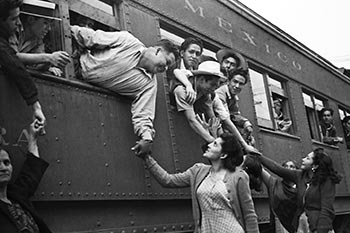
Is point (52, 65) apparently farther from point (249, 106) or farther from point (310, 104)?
Result: point (310, 104)

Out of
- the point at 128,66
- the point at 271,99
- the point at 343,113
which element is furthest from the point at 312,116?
the point at 128,66

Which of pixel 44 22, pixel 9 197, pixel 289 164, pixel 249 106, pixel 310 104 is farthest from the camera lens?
pixel 310 104

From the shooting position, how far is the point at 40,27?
348 cm

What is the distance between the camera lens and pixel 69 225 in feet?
10.5

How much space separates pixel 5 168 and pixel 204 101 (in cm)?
265

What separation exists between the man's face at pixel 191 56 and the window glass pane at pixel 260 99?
1.82 metres

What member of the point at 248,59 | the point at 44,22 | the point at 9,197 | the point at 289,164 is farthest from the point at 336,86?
the point at 9,197

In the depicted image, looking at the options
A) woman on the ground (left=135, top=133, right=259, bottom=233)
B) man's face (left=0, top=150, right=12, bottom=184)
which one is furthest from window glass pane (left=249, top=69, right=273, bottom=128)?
man's face (left=0, top=150, right=12, bottom=184)

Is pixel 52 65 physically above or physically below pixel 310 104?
below

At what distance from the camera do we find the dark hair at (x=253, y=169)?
475 centimetres

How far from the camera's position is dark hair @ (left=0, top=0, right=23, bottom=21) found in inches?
114

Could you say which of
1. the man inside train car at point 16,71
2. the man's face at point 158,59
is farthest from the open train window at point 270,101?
the man inside train car at point 16,71

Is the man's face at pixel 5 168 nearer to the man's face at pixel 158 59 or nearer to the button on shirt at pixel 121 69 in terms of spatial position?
the button on shirt at pixel 121 69

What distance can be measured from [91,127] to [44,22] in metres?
0.86
